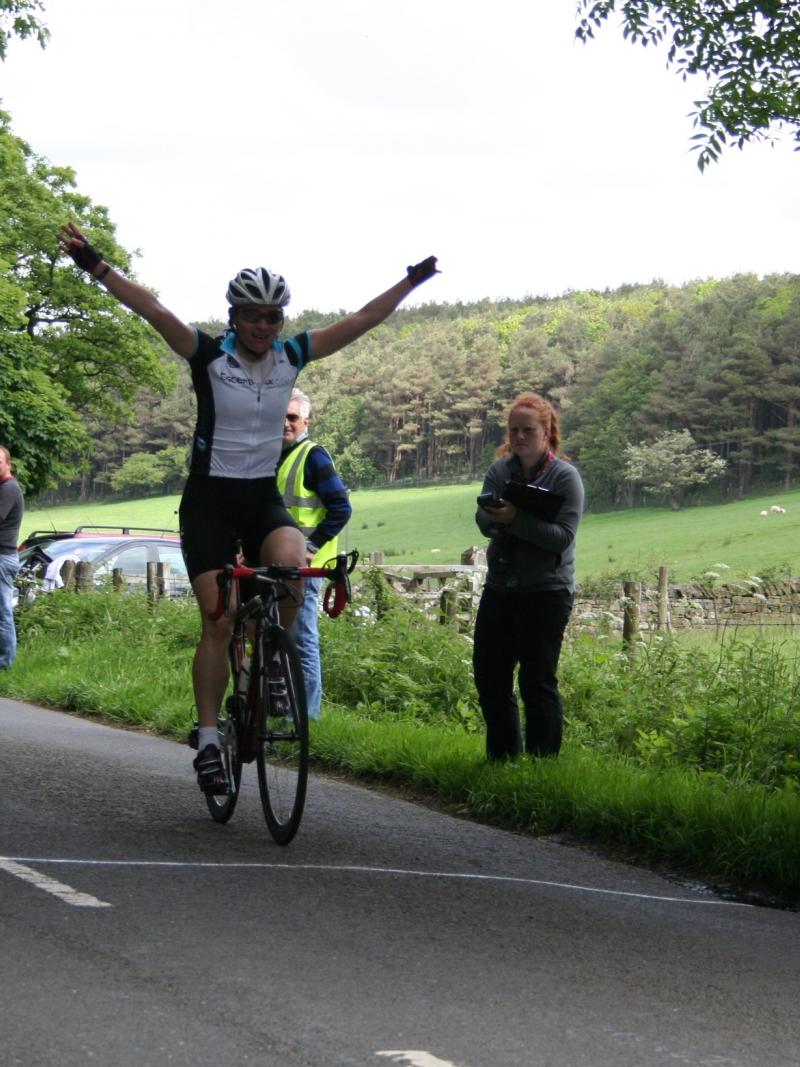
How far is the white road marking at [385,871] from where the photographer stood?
18.8 feet

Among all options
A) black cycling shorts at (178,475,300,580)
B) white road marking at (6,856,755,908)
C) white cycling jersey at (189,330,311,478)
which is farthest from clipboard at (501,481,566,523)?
white road marking at (6,856,755,908)

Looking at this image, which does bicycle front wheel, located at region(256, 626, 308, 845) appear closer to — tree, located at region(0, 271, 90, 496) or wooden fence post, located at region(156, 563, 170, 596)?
wooden fence post, located at region(156, 563, 170, 596)

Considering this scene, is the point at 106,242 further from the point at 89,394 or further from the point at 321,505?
the point at 321,505

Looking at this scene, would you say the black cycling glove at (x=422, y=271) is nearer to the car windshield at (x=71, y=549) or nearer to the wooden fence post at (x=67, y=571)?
the wooden fence post at (x=67, y=571)

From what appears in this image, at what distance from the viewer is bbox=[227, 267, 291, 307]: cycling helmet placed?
21.2ft

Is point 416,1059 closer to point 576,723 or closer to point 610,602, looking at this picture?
point 576,723

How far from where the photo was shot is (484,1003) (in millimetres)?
4074

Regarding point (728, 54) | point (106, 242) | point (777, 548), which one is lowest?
point (777, 548)

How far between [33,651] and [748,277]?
404ft

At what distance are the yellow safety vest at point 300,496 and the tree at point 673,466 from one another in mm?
101220

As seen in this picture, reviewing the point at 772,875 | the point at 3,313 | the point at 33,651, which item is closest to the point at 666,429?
the point at 3,313

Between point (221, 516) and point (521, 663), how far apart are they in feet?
7.43

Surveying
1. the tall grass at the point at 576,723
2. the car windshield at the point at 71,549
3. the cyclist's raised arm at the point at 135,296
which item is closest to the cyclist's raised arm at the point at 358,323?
the cyclist's raised arm at the point at 135,296

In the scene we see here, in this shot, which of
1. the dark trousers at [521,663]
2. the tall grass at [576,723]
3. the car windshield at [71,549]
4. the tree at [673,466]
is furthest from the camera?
the tree at [673,466]
